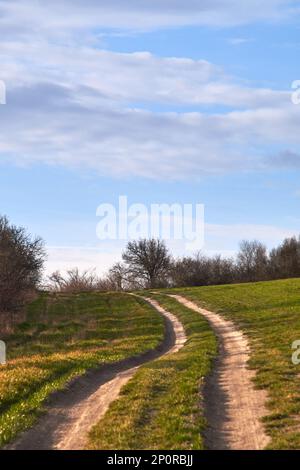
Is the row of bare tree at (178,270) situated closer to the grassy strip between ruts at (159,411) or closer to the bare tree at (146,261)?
the bare tree at (146,261)

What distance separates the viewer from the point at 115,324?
43.9 m

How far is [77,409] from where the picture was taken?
15.0m

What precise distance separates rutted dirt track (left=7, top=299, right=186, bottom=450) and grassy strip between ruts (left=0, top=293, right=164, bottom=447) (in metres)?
0.31

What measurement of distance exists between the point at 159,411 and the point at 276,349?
10.3 meters

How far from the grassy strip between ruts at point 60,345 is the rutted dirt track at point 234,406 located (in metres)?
4.03

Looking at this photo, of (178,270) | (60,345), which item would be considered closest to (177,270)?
(178,270)

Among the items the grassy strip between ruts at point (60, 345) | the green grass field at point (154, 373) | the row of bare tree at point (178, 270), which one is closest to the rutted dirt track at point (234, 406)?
the green grass field at point (154, 373)

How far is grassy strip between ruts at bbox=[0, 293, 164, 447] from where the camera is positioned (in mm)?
15702

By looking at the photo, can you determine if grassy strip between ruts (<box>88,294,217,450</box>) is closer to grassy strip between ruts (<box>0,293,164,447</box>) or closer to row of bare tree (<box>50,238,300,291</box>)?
grassy strip between ruts (<box>0,293,164,447</box>)

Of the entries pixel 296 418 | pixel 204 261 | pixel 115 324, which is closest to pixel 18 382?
pixel 296 418

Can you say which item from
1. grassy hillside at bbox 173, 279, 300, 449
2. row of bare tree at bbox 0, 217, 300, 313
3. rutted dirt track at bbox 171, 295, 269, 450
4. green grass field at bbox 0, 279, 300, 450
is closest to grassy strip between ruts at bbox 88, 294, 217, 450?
green grass field at bbox 0, 279, 300, 450

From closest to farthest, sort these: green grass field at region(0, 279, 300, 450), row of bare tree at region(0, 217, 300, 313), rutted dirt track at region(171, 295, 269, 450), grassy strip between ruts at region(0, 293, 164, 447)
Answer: rutted dirt track at region(171, 295, 269, 450) < green grass field at region(0, 279, 300, 450) < grassy strip between ruts at region(0, 293, 164, 447) < row of bare tree at region(0, 217, 300, 313)
